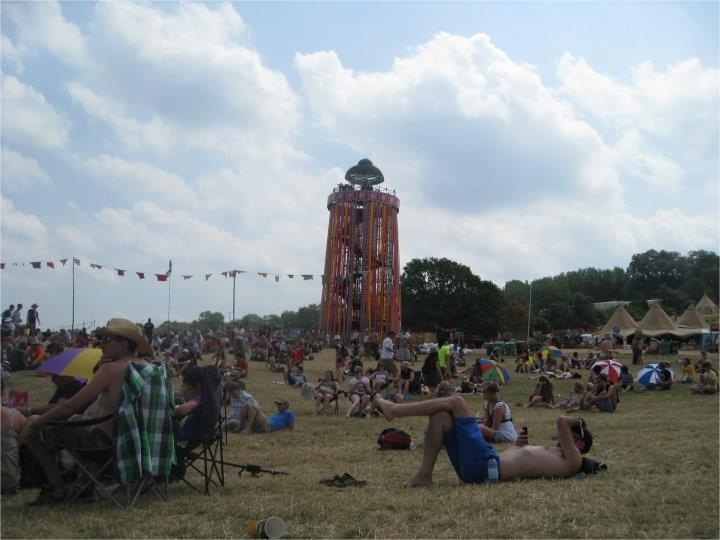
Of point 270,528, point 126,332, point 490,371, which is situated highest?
point 126,332

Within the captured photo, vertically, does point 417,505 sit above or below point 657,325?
below

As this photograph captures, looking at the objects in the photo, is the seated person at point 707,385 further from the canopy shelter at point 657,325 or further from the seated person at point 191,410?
the canopy shelter at point 657,325

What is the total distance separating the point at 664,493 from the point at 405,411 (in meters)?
2.11

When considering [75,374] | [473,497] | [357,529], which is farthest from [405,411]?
[75,374]

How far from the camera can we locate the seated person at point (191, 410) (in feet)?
20.0

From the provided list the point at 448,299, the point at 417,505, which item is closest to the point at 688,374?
the point at 417,505

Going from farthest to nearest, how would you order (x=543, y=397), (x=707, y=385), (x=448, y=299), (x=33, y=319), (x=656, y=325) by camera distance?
1. (x=448, y=299)
2. (x=656, y=325)
3. (x=33, y=319)
4. (x=707, y=385)
5. (x=543, y=397)

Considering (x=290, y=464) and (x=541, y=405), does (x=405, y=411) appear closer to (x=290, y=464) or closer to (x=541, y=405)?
(x=290, y=464)

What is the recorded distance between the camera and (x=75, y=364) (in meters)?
8.60

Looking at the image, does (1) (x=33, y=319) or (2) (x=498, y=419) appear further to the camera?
(1) (x=33, y=319)

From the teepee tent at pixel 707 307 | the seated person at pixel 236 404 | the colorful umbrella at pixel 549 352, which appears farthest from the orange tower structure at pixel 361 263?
the seated person at pixel 236 404

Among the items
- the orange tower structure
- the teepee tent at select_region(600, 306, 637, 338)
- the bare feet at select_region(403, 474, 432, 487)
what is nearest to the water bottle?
the bare feet at select_region(403, 474, 432, 487)

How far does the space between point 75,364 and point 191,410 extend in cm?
327

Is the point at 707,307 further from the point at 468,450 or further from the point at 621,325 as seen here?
the point at 468,450
